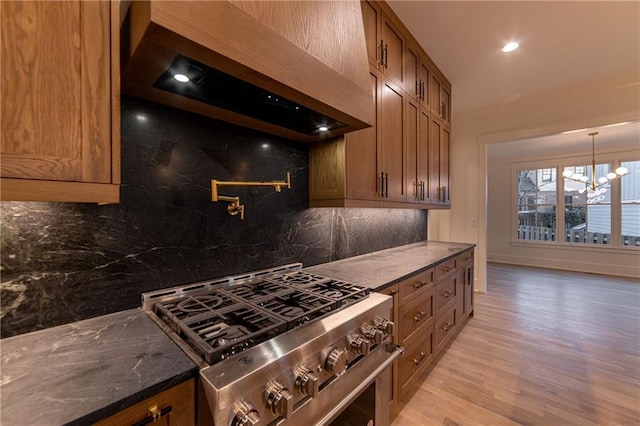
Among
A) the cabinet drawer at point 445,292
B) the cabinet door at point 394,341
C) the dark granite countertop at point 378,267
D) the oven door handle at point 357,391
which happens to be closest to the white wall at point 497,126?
the cabinet drawer at point 445,292

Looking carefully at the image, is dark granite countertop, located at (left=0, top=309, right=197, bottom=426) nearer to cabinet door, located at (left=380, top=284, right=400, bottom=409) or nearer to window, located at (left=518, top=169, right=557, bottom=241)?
cabinet door, located at (left=380, top=284, right=400, bottom=409)

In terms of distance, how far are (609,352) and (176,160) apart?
3.87 m

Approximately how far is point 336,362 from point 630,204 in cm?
767

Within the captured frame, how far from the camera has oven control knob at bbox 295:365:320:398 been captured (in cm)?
81

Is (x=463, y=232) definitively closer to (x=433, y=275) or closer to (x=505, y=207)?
(x=433, y=275)

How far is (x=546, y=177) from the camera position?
20.5 feet

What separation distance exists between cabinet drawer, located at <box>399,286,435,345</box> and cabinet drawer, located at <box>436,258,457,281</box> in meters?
0.16

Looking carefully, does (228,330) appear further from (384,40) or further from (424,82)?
(424,82)

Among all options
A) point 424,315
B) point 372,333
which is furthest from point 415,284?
point 372,333

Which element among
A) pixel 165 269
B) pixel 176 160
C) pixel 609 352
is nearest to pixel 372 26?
pixel 176 160

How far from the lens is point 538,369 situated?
7.20 feet

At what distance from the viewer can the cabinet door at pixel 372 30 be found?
1.83m

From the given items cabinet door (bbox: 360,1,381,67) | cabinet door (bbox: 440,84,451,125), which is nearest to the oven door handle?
cabinet door (bbox: 360,1,381,67)

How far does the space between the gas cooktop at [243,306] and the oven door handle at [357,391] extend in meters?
0.32
